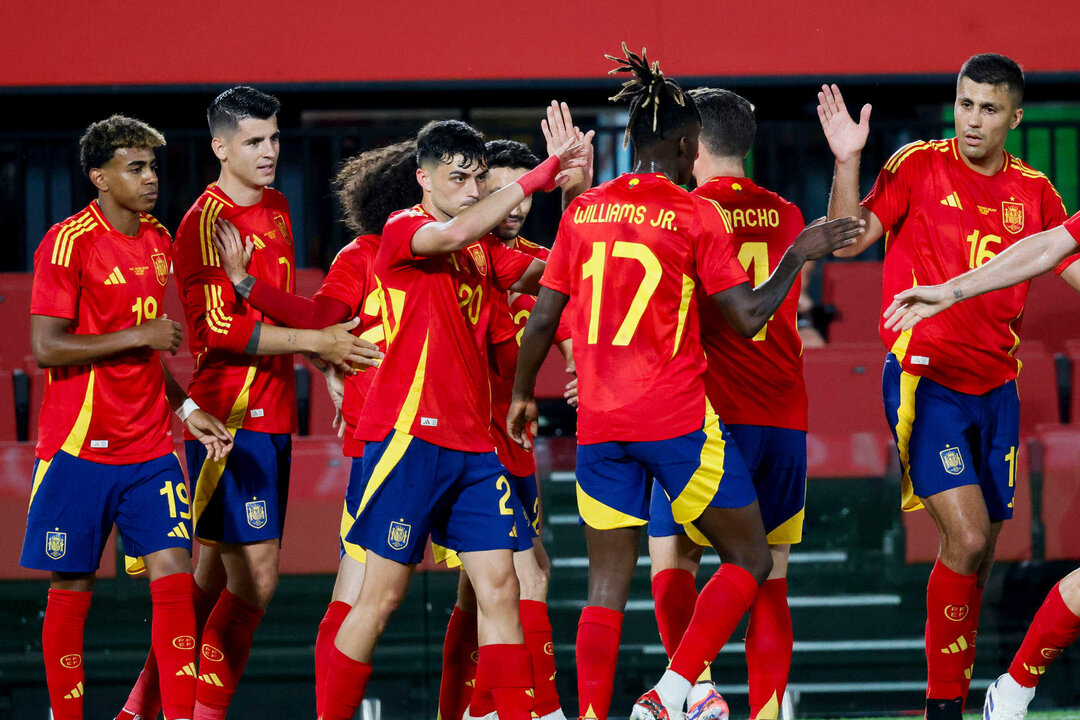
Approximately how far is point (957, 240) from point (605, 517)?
5.52 feet

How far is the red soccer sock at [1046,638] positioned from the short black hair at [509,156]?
2385mm

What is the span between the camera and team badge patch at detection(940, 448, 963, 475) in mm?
4176

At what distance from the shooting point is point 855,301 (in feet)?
25.0

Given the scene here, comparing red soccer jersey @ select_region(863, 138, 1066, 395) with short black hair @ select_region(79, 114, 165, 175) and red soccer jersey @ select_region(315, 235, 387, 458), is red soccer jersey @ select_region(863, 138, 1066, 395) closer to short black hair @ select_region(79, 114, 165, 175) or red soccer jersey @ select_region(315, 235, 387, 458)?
red soccer jersey @ select_region(315, 235, 387, 458)

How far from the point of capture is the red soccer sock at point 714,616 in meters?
3.40

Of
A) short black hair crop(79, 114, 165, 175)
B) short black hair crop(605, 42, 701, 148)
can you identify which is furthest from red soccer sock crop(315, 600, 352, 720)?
short black hair crop(605, 42, 701, 148)

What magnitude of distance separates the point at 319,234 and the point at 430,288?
4579 mm

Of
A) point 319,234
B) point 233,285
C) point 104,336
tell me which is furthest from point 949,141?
point 319,234

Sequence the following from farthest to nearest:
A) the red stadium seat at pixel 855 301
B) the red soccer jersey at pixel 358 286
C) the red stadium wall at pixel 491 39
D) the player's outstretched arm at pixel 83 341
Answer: the red stadium seat at pixel 855 301 < the red stadium wall at pixel 491 39 < the red soccer jersey at pixel 358 286 < the player's outstretched arm at pixel 83 341

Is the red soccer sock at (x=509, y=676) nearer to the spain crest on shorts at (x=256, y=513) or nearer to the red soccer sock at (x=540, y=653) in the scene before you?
the red soccer sock at (x=540, y=653)

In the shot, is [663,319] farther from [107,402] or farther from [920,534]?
[920,534]

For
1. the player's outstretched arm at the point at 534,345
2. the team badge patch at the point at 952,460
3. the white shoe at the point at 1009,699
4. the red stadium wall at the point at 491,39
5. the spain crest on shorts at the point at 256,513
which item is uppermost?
the red stadium wall at the point at 491,39

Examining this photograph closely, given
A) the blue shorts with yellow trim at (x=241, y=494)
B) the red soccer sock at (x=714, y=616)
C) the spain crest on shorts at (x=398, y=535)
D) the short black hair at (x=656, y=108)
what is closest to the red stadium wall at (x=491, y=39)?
the blue shorts with yellow trim at (x=241, y=494)

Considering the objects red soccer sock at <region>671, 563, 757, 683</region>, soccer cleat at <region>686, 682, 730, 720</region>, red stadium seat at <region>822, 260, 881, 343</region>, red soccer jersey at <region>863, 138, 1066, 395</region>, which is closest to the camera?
red soccer sock at <region>671, 563, 757, 683</region>
